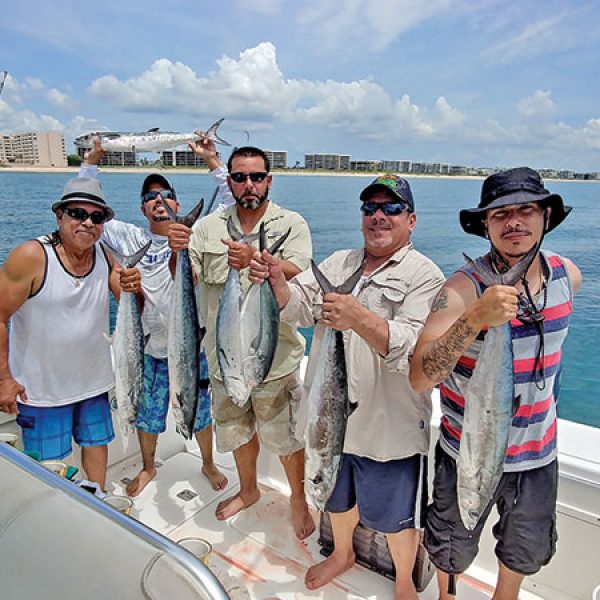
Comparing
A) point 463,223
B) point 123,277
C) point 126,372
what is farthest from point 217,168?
point 463,223

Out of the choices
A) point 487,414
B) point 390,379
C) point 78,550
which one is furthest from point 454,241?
point 78,550

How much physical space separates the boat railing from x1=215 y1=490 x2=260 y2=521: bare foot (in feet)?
6.48

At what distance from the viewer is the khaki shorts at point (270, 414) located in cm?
263

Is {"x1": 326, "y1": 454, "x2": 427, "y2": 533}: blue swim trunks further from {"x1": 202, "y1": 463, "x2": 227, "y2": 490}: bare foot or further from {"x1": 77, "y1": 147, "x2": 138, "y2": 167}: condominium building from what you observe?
{"x1": 77, "y1": 147, "x2": 138, "y2": 167}: condominium building

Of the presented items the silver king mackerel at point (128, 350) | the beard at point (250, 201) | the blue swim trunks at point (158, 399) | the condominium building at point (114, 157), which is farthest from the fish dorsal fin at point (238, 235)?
the condominium building at point (114, 157)

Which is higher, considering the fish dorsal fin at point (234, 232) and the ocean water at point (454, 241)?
the fish dorsal fin at point (234, 232)

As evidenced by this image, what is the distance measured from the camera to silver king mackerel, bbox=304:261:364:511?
73.7 inches

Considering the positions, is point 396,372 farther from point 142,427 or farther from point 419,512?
point 142,427

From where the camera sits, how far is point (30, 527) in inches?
40.1

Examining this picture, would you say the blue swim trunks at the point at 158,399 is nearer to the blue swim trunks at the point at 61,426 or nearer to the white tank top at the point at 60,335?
the blue swim trunks at the point at 61,426

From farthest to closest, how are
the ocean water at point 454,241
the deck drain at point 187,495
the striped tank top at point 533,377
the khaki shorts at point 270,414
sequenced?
the ocean water at point 454,241
the deck drain at point 187,495
the khaki shorts at point 270,414
the striped tank top at point 533,377

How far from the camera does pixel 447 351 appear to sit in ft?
5.14

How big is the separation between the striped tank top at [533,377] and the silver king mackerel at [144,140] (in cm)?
216

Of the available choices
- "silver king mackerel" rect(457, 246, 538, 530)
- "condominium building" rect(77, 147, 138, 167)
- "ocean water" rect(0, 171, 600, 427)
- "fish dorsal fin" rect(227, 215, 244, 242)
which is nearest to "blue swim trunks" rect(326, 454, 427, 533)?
"silver king mackerel" rect(457, 246, 538, 530)
